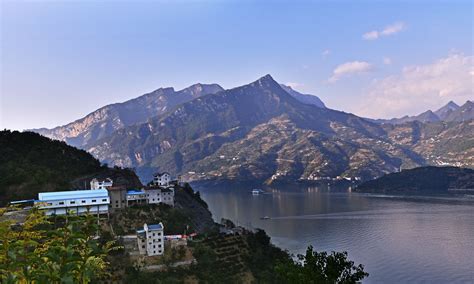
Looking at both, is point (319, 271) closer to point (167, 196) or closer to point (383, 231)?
point (167, 196)

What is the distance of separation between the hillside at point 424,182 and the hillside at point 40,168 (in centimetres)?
12813

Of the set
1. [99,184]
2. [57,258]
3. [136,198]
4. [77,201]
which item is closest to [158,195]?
[136,198]

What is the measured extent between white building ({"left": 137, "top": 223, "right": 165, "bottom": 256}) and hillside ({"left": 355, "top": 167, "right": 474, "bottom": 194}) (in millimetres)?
139285

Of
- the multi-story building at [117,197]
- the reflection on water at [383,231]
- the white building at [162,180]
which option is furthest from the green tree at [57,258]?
the white building at [162,180]

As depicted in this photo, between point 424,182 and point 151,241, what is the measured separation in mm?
156651

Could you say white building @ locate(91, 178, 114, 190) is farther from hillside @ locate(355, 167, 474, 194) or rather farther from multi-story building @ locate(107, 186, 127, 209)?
hillside @ locate(355, 167, 474, 194)

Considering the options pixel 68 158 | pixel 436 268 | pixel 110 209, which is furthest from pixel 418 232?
pixel 68 158

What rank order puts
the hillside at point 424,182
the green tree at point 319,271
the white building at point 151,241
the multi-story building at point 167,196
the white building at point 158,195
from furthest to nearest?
1. the hillside at point 424,182
2. the multi-story building at point 167,196
3. the white building at point 158,195
4. the white building at point 151,241
5. the green tree at point 319,271

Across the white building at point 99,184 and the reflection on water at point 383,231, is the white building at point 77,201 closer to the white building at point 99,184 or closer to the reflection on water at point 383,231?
the white building at point 99,184

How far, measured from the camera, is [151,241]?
40.6 meters

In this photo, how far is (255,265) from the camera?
1742 inches

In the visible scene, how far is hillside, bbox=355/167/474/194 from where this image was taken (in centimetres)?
16250

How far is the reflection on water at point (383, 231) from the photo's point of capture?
182 ft

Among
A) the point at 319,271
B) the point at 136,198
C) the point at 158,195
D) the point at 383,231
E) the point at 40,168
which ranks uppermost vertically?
the point at 40,168
